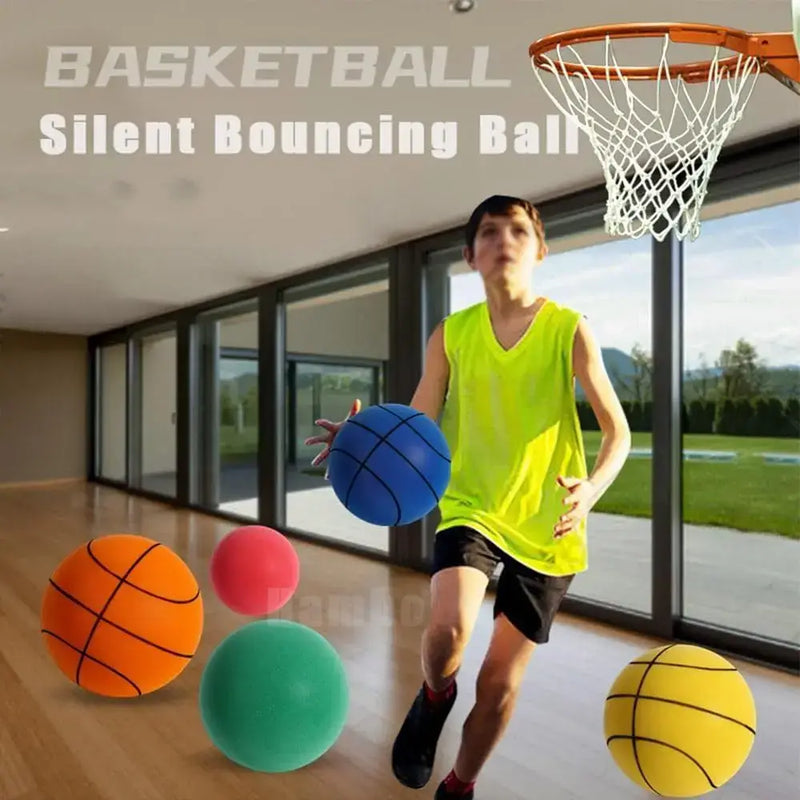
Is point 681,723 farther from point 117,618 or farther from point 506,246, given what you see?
point 117,618

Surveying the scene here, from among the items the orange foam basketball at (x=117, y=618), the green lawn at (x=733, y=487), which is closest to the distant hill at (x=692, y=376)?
the green lawn at (x=733, y=487)

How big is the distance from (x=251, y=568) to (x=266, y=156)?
168 cm

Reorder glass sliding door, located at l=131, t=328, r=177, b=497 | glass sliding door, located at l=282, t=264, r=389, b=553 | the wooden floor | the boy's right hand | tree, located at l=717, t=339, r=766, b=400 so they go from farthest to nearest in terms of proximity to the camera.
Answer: glass sliding door, located at l=131, t=328, r=177, b=497 → glass sliding door, located at l=282, t=264, r=389, b=553 → tree, located at l=717, t=339, r=766, b=400 → the wooden floor → the boy's right hand

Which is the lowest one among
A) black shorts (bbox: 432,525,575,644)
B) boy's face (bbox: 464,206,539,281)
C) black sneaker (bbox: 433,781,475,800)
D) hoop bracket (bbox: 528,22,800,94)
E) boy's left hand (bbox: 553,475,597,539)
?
black sneaker (bbox: 433,781,475,800)

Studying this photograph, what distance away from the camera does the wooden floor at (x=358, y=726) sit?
2078 mm

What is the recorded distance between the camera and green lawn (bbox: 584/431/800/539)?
10.8 ft

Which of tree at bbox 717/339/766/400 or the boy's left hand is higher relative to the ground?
tree at bbox 717/339/766/400

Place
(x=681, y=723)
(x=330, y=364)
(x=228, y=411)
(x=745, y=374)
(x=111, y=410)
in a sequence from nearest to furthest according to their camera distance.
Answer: (x=681, y=723), (x=745, y=374), (x=330, y=364), (x=228, y=411), (x=111, y=410)

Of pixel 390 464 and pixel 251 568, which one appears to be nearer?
pixel 390 464

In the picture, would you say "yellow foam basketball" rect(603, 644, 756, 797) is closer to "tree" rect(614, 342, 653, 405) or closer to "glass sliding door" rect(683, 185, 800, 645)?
"glass sliding door" rect(683, 185, 800, 645)

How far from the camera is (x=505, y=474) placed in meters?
1.81

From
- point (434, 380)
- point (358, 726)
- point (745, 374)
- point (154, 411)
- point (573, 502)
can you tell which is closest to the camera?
point (573, 502)

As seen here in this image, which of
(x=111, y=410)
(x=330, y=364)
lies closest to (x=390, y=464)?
(x=330, y=364)

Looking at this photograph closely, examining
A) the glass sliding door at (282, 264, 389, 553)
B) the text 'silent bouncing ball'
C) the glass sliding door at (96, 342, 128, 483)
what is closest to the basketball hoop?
the text 'silent bouncing ball'
